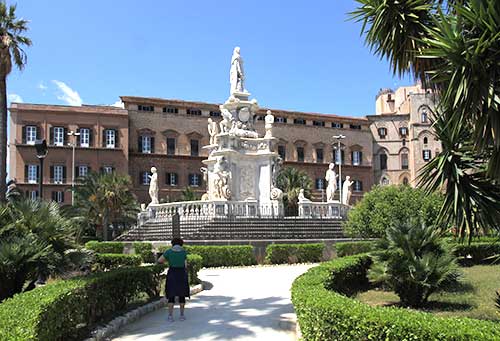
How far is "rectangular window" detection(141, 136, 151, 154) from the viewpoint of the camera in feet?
212

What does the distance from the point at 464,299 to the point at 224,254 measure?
11.0m

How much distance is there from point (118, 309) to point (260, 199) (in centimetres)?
2001

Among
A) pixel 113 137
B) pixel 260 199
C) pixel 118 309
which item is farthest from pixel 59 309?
pixel 113 137

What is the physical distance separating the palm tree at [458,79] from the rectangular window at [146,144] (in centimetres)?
5620

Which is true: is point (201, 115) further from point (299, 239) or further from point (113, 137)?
point (299, 239)

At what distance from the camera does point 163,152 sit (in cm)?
6544

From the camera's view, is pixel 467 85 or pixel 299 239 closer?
pixel 467 85

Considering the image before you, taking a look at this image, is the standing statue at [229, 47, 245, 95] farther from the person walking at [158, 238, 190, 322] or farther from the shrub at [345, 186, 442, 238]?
the person walking at [158, 238, 190, 322]

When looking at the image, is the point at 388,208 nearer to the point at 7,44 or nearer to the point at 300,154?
the point at 7,44

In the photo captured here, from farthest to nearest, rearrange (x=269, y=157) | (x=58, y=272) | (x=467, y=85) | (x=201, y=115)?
(x=201, y=115)
(x=269, y=157)
(x=58, y=272)
(x=467, y=85)

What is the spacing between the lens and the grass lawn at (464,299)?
10227 mm

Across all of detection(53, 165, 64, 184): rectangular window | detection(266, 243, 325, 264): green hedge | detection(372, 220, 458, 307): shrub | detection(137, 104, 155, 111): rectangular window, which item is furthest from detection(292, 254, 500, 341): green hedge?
detection(137, 104, 155, 111): rectangular window

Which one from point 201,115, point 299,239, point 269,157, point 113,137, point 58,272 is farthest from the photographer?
point 201,115

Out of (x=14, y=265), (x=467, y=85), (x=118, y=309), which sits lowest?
(x=118, y=309)
